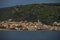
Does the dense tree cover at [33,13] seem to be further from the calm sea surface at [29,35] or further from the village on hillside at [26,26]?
the calm sea surface at [29,35]

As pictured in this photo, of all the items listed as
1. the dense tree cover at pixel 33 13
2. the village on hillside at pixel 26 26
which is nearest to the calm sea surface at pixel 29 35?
the village on hillside at pixel 26 26

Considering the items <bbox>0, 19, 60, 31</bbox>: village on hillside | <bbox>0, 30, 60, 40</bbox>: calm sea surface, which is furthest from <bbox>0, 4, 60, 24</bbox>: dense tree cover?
<bbox>0, 30, 60, 40</bbox>: calm sea surface

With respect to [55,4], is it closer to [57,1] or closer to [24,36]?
[57,1]

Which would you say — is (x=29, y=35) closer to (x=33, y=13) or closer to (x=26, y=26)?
(x=26, y=26)

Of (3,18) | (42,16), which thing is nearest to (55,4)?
(42,16)

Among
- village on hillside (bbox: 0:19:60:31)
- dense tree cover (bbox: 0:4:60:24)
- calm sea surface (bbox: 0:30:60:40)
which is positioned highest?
dense tree cover (bbox: 0:4:60:24)

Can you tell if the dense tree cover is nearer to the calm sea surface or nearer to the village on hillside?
the village on hillside
